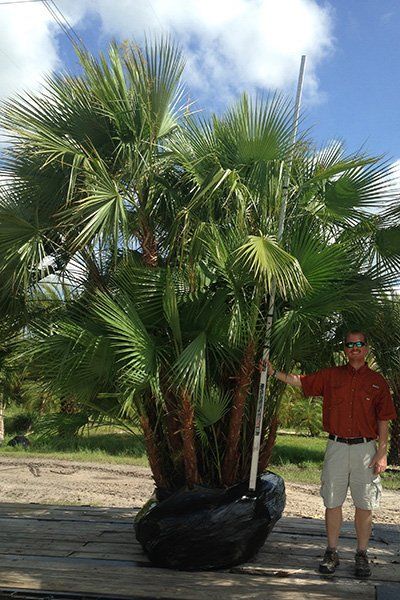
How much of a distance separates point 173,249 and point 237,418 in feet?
4.48

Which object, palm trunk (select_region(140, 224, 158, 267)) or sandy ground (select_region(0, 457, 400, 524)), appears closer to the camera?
palm trunk (select_region(140, 224, 158, 267))

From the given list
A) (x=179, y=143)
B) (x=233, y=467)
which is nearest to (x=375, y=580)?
(x=233, y=467)

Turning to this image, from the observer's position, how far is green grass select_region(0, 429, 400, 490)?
42.5 feet

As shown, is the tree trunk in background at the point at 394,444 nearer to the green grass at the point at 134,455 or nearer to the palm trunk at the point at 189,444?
the green grass at the point at 134,455

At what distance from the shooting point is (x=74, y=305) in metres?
5.42

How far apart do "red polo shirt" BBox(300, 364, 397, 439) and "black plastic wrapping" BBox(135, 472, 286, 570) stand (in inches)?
33.5

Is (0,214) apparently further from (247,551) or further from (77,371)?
(247,551)

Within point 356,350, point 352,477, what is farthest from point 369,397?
point 352,477

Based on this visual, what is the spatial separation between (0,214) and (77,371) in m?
1.38

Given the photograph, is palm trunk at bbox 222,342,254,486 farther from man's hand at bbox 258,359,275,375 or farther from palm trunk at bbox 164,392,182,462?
palm trunk at bbox 164,392,182,462

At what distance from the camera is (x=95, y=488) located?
10.6m

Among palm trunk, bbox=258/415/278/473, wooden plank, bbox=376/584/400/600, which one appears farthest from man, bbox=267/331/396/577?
palm trunk, bbox=258/415/278/473

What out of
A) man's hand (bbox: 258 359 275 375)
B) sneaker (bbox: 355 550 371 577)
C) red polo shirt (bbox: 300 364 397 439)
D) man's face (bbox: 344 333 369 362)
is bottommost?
sneaker (bbox: 355 550 371 577)

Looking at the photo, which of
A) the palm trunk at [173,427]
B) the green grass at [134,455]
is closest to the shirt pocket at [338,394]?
the palm trunk at [173,427]
